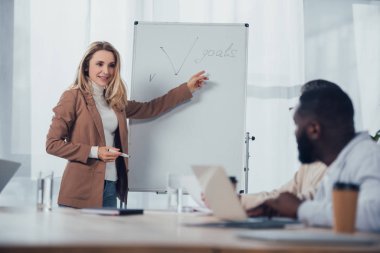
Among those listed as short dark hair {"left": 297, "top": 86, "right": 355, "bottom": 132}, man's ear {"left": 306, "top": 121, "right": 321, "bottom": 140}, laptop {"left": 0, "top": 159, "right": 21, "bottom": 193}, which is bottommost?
laptop {"left": 0, "top": 159, "right": 21, "bottom": 193}

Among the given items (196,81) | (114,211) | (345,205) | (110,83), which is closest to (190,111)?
(196,81)

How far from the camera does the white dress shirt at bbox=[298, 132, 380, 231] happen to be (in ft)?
5.24

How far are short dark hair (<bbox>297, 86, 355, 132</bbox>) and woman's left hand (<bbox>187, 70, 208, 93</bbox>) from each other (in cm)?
210

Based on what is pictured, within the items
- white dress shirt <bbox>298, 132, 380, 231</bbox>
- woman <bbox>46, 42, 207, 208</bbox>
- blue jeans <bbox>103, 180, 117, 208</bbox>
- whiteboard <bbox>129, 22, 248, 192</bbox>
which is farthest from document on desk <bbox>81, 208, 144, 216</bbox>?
whiteboard <bbox>129, 22, 248, 192</bbox>

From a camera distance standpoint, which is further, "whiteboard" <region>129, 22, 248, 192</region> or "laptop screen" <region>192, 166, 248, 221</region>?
"whiteboard" <region>129, 22, 248, 192</region>

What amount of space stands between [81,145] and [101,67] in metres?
0.51

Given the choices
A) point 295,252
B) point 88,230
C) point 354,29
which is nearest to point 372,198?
point 295,252

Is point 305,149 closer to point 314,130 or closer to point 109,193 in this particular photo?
point 314,130

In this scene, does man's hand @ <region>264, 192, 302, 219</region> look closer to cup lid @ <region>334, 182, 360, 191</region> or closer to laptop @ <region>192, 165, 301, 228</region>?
laptop @ <region>192, 165, 301, 228</region>

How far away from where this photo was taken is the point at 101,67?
384 cm

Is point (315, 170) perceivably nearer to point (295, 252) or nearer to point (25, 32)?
point (295, 252)

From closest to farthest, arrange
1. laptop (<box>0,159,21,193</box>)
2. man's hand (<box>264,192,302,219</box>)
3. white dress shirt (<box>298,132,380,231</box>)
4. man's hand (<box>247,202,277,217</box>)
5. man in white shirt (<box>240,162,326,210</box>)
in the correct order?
white dress shirt (<box>298,132,380,231</box>) → man's hand (<box>264,192,302,219</box>) → man's hand (<box>247,202,277,217</box>) → man in white shirt (<box>240,162,326,210</box>) → laptop (<box>0,159,21,193</box>)

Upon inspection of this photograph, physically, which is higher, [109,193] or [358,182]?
[358,182]

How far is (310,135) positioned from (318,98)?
0.11 meters
